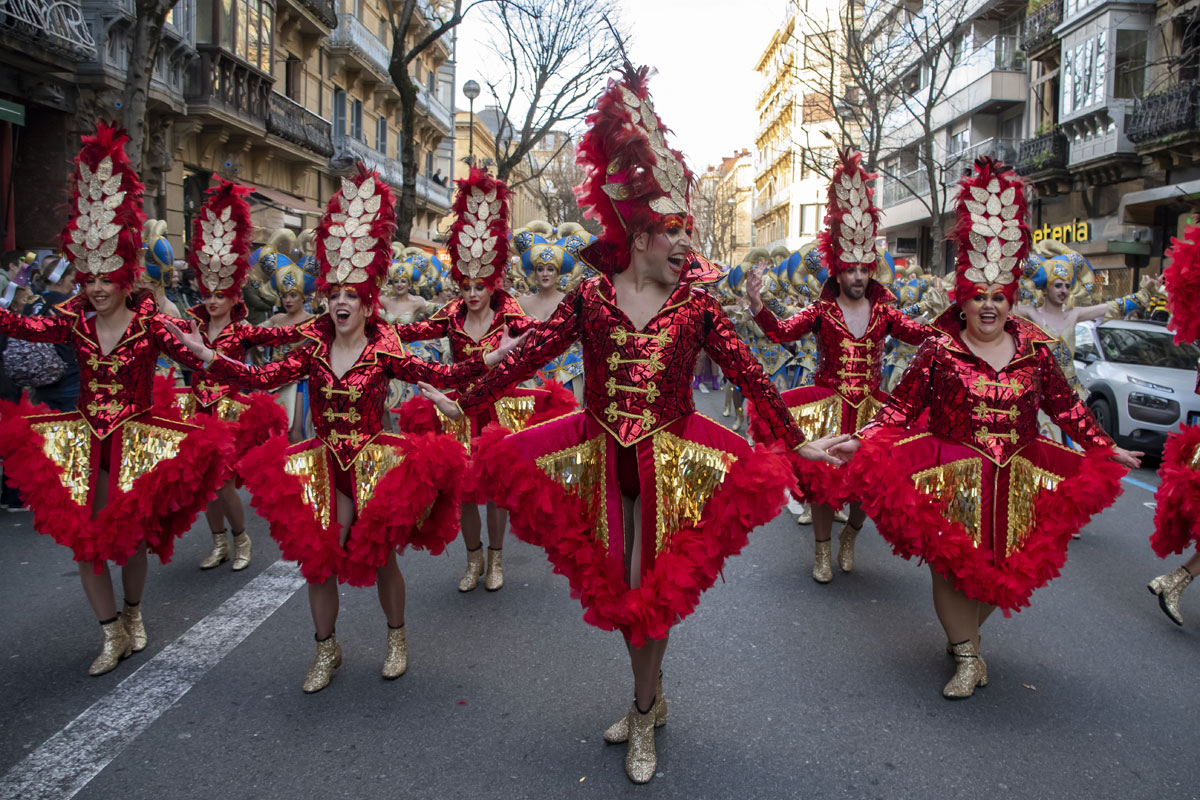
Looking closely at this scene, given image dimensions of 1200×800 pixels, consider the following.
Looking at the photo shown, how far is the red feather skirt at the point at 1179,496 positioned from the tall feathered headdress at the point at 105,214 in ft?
18.3

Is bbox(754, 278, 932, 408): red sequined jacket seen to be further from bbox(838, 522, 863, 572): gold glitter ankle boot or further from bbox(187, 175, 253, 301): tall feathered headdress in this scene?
bbox(187, 175, 253, 301): tall feathered headdress

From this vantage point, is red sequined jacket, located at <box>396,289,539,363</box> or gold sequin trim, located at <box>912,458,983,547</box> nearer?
gold sequin trim, located at <box>912,458,983,547</box>

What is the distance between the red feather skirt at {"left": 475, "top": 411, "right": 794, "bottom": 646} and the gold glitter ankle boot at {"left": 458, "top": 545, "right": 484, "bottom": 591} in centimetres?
243

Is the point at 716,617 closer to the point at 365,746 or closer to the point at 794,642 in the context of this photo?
the point at 794,642

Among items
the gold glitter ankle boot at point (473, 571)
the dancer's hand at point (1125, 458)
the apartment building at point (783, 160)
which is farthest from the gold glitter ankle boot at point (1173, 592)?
the apartment building at point (783, 160)

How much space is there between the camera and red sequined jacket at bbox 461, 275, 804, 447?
12.7 feet

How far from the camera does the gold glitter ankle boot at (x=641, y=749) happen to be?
12.1 feet

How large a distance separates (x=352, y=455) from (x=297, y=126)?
80.4 ft

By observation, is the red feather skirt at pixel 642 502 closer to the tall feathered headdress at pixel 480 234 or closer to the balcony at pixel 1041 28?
the tall feathered headdress at pixel 480 234

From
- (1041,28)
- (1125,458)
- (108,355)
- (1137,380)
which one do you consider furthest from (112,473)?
(1041,28)

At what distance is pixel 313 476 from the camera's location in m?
4.52

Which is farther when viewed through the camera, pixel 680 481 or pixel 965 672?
pixel 965 672

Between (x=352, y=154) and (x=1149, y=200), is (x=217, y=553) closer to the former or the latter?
(x=1149, y=200)

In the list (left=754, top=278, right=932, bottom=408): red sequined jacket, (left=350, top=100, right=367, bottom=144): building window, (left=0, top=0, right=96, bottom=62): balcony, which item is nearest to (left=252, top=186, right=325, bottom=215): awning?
(left=0, top=0, right=96, bottom=62): balcony
